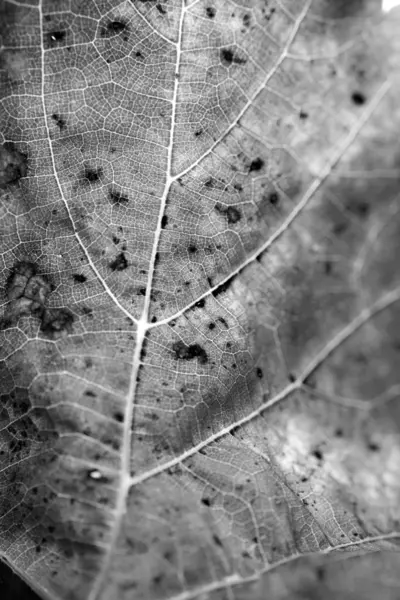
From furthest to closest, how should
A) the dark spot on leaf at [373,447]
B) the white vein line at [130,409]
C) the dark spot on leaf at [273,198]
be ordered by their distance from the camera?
the white vein line at [130,409]
the dark spot on leaf at [273,198]
the dark spot on leaf at [373,447]

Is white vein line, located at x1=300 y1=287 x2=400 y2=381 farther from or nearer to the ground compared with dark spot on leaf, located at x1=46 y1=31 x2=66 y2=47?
nearer to the ground

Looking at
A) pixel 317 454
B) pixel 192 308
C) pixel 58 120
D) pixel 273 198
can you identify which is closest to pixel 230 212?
pixel 273 198

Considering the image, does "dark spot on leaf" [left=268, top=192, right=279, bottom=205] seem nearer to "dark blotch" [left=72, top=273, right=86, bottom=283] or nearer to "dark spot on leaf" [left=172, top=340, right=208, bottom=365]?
"dark spot on leaf" [left=172, top=340, right=208, bottom=365]

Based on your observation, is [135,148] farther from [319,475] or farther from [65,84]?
[319,475]

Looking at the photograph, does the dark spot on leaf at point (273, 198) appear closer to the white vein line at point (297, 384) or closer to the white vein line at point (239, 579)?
the white vein line at point (297, 384)

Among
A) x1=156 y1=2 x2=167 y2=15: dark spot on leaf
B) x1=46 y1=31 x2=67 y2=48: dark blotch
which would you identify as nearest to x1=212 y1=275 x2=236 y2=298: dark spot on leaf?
x1=156 y1=2 x2=167 y2=15: dark spot on leaf

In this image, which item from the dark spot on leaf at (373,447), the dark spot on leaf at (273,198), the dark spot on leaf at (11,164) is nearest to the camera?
the dark spot on leaf at (373,447)

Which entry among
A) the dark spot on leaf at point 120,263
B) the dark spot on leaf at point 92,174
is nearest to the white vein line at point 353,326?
the dark spot on leaf at point 120,263
